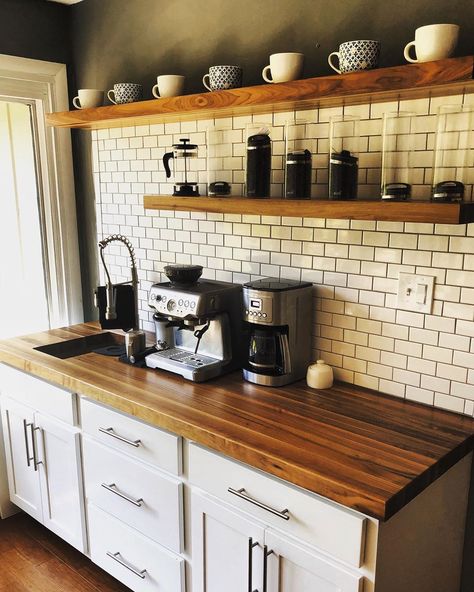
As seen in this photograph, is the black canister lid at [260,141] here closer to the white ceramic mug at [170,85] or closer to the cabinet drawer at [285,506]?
the white ceramic mug at [170,85]

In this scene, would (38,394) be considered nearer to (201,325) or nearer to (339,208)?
(201,325)

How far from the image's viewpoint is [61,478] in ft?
7.95

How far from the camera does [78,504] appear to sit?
92.4 inches

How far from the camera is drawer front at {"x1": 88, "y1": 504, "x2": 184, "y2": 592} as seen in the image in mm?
1954

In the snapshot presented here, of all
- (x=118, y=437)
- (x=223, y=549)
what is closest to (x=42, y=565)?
(x=118, y=437)

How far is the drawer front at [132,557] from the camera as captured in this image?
1954 mm

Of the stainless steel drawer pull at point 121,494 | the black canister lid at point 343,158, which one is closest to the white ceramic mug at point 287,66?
the black canister lid at point 343,158

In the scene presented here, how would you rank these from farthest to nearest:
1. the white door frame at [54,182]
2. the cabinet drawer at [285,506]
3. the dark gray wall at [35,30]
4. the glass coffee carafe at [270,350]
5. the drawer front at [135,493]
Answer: the white door frame at [54,182] → the dark gray wall at [35,30] → the glass coffee carafe at [270,350] → the drawer front at [135,493] → the cabinet drawer at [285,506]

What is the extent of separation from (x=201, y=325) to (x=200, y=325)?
0.01 meters

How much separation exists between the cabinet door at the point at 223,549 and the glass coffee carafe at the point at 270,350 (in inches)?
19.9

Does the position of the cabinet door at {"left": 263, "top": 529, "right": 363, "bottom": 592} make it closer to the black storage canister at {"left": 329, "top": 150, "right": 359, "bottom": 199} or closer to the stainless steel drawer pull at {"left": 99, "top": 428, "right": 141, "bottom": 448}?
the stainless steel drawer pull at {"left": 99, "top": 428, "right": 141, "bottom": 448}

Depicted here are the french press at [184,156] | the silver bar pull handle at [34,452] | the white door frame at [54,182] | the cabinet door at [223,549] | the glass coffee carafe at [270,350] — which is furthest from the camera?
the white door frame at [54,182]

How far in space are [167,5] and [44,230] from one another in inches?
51.7

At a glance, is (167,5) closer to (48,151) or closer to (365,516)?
(48,151)
